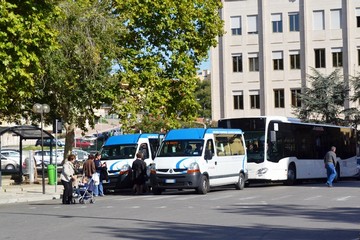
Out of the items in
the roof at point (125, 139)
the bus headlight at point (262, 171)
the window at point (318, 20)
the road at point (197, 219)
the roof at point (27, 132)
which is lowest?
the road at point (197, 219)

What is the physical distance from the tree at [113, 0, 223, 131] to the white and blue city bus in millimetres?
6731

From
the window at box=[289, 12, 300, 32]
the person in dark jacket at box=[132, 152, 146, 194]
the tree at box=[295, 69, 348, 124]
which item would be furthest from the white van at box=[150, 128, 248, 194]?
the window at box=[289, 12, 300, 32]

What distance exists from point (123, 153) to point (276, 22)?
42110 millimetres

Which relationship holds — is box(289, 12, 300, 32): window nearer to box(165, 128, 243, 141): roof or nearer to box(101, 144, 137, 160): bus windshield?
box(101, 144, 137, 160): bus windshield

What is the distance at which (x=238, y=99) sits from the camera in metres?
74.5

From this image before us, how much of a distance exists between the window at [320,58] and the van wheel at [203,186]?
1742 inches

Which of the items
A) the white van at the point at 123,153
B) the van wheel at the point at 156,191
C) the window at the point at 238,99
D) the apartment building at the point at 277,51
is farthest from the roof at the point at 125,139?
the window at the point at 238,99

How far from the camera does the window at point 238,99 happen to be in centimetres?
7431

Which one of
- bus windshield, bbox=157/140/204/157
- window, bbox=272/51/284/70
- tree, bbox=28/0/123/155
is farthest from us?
window, bbox=272/51/284/70

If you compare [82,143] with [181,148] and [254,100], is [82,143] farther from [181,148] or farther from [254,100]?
[181,148]

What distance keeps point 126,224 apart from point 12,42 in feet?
34.1

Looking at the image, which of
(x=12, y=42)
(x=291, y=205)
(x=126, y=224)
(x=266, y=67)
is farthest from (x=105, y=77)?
(x=266, y=67)

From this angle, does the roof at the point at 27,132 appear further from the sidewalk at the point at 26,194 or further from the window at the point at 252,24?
the window at the point at 252,24

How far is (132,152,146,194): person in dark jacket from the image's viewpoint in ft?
102
